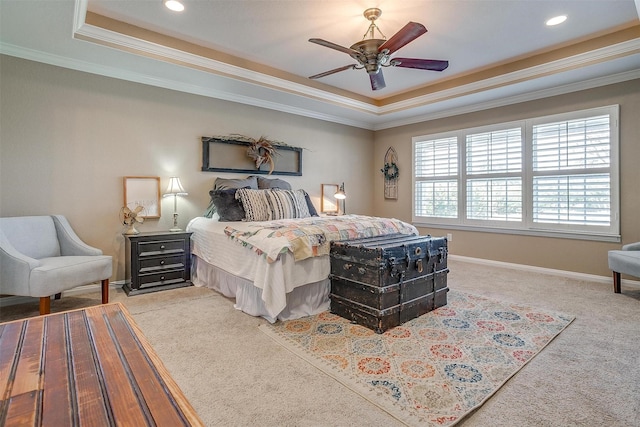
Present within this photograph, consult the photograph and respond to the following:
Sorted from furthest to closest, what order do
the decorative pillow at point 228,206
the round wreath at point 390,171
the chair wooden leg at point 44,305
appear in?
the round wreath at point 390,171
the decorative pillow at point 228,206
the chair wooden leg at point 44,305

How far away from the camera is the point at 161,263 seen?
3.69 metres

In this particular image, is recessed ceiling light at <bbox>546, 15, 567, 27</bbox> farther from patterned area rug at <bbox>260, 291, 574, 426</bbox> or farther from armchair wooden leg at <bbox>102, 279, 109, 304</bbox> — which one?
armchair wooden leg at <bbox>102, 279, 109, 304</bbox>

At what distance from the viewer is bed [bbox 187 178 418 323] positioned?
8.81 feet

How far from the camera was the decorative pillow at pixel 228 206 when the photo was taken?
3.70 meters

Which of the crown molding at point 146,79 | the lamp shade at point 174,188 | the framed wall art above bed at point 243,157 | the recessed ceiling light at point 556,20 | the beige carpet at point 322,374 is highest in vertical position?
the recessed ceiling light at point 556,20

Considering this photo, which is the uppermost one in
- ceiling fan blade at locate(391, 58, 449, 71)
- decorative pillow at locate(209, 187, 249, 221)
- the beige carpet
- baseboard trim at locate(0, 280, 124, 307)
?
ceiling fan blade at locate(391, 58, 449, 71)

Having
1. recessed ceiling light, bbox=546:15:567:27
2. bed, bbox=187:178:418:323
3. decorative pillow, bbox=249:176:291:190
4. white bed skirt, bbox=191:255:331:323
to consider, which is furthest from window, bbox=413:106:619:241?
white bed skirt, bbox=191:255:331:323

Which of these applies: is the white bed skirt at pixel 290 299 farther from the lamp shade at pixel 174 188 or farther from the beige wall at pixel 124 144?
the beige wall at pixel 124 144

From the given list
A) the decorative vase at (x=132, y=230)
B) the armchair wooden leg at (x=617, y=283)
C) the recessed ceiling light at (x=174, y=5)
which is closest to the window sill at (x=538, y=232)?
the armchair wooden leg at (x=617, y=283)

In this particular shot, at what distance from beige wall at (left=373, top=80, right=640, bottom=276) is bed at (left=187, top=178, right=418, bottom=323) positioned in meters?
2.19

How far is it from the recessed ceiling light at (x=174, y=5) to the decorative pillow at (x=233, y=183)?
1986mm

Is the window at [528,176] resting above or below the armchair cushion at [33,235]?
above


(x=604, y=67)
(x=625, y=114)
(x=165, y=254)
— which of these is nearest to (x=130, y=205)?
(x=165, y=254)

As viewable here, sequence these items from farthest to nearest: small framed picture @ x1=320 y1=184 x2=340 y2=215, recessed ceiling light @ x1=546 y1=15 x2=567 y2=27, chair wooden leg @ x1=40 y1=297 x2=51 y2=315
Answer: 1. small framed picture @ x1=320 y1=184 x2=340 y2=215
2. recessed ceiling light @ x1=546 y1=15 x2=567 y2=27
3. chair wooden leg @ x1=40 y1=297 x2=51 y2=315
